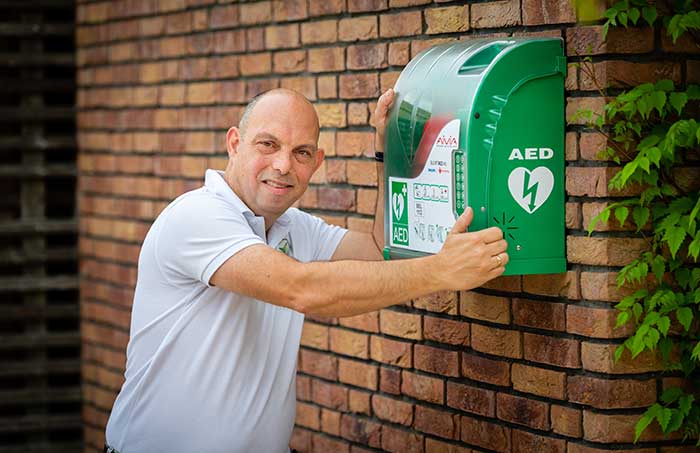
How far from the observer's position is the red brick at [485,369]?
3.66 m

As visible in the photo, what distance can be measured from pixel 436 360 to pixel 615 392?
799 millimetres

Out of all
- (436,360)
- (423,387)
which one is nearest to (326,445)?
(423,387)

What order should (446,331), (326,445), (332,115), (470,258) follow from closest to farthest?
(470,258) → (446,331) → (332,115) → (326,445)

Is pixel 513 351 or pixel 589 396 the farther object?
pixel 513 351

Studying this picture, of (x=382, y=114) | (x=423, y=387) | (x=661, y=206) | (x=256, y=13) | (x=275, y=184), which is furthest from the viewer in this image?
(x=256, y=13)

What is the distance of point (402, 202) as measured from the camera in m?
3.52

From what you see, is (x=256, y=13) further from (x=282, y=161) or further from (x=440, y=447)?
(x=440, y=447)

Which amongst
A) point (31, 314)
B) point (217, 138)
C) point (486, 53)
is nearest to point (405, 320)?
point (486, 53)

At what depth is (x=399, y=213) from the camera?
3.54 meters

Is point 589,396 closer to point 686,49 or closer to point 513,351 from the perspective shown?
point 513,351

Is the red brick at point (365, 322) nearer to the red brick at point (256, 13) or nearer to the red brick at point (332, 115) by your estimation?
the red brick at point (332, 115)

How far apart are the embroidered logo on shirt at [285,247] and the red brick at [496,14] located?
0.93 m

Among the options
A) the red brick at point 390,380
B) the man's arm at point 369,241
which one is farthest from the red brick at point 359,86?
the red brick at point 390,380

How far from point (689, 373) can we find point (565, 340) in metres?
0.36
